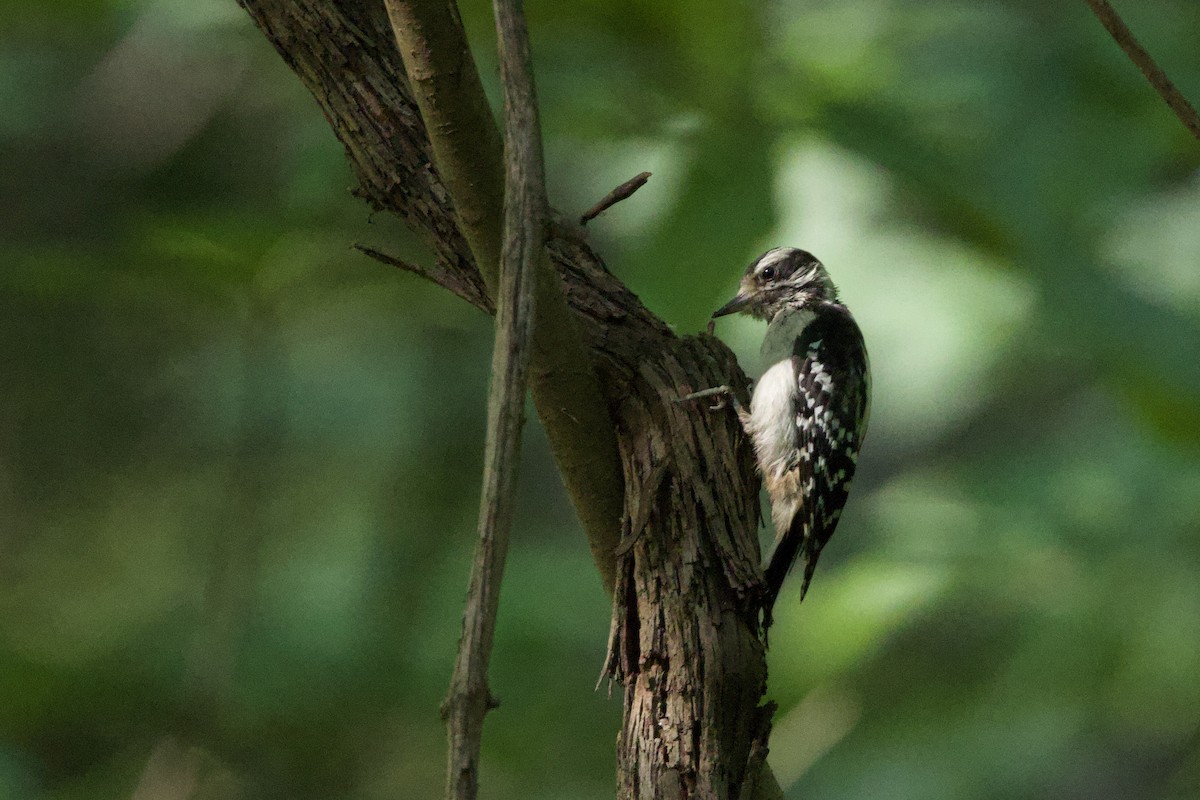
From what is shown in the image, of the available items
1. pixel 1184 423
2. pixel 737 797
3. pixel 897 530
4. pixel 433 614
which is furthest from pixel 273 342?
pixel 1184 423

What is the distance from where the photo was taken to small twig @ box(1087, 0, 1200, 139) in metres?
1.68

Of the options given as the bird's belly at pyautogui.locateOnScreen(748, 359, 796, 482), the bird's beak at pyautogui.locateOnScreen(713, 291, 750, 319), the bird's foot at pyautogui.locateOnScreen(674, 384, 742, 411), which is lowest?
the bird's foot at pyautogui.locateOnScreen(674, 384, 742, 411)

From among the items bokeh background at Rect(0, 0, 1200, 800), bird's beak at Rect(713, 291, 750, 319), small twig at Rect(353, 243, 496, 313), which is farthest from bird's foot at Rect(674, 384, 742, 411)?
bird's beak at Rect(713, 291, 750, 319)

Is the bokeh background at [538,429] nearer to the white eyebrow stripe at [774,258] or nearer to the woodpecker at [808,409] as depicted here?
the woodpecker at [808,409]

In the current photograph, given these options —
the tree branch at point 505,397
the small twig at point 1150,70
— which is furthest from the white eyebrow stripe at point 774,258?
the tree branch at point 505,397

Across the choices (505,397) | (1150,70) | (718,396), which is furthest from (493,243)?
(1150,70)

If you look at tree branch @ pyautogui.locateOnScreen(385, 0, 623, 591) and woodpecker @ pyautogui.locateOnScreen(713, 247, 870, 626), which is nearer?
tree branch @ pyautogui.locateOnScreen(385, 0, 623, 591)

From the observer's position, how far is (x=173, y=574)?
604cm

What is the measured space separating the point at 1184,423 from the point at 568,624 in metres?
2.22

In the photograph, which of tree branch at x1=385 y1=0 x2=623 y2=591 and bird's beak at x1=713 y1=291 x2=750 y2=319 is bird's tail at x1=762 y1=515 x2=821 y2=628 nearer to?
bird's beak at x1=713 y1=291 x2=750 y2=319

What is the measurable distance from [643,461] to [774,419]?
2.94ft

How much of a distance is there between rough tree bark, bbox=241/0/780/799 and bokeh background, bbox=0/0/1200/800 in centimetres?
20

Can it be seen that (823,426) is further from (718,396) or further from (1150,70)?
(1150,70)

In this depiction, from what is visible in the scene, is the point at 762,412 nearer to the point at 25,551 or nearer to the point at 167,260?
the point at 167,260
